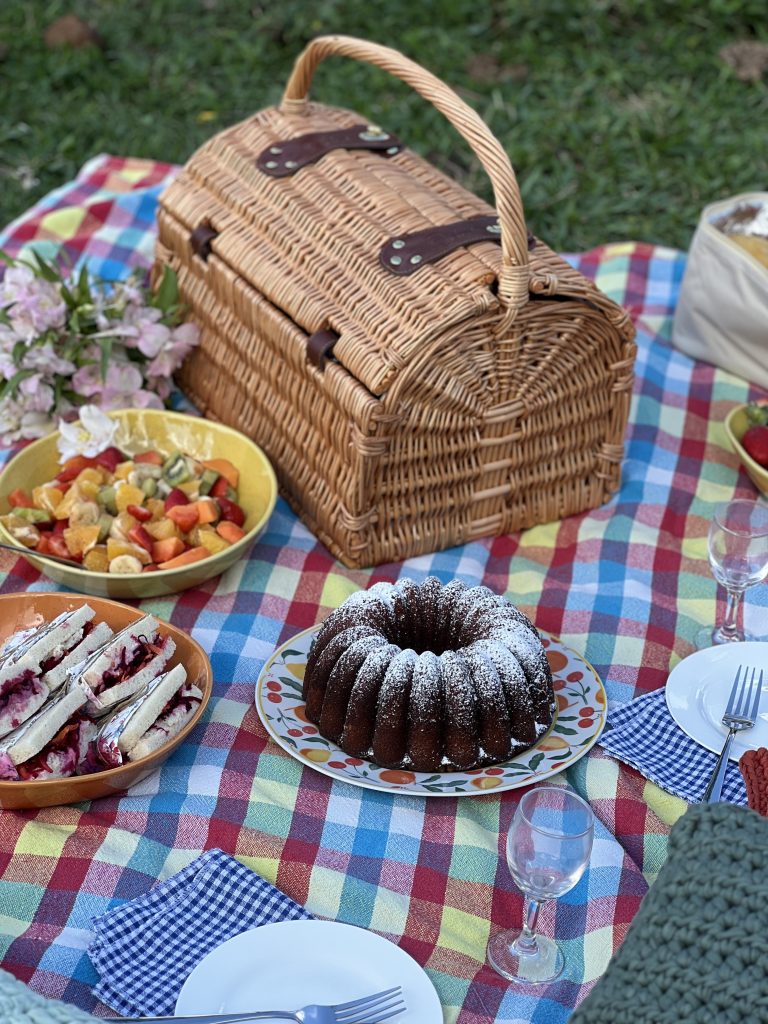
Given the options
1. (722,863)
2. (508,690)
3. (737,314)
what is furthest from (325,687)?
(737,314)

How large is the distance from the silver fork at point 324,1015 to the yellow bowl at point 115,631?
372 mm

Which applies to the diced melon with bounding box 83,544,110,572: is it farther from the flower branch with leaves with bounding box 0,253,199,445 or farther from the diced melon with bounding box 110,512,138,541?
the flower branch with leaves with bounding box 0,253,199,445

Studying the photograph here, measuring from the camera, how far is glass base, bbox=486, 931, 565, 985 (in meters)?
1.53

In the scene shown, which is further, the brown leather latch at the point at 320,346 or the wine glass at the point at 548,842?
the brown leather latch at the point at 320,346

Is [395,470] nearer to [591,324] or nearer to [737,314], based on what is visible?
[591,324]

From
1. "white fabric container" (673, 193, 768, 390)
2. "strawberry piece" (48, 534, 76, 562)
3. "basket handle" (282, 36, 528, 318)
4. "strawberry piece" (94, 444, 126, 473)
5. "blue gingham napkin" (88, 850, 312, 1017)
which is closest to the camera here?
"blue gingham napkin" (88, 850, 312, 1017)

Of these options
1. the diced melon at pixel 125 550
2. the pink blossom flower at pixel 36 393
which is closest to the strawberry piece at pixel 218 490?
the diced melon at pixel 125 550

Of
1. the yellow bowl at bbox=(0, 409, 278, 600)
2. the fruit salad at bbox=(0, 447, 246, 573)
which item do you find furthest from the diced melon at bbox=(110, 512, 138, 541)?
the yellow bowl at bbox=(0, 409, 278, 600)

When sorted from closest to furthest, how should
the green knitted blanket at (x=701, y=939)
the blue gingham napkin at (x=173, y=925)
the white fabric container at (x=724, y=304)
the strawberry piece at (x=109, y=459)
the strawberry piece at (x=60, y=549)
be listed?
the green knitted blanket at (x=701, y=939) < the blue gingham napkin at (x=173, y=925) < the strawberry piece at (x=60, y=549) < the strawberry piece at (x=109, y=459) < the white fabric container at (x=724, y=304)

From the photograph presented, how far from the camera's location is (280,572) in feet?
7.41

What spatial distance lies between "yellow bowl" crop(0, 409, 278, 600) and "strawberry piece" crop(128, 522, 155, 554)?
0.08 metres

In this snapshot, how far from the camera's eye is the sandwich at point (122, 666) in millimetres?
1732

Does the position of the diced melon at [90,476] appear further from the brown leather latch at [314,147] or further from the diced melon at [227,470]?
the brown leather latch at [314,147]

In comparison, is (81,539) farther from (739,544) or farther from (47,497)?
(739,544)
